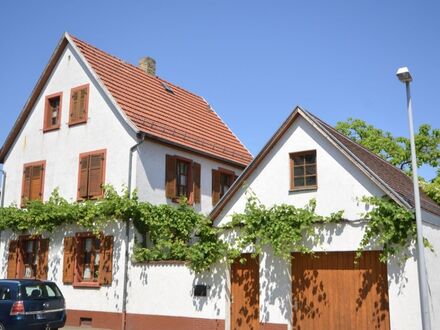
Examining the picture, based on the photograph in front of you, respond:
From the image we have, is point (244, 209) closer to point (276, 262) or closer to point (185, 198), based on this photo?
point (276, 262)

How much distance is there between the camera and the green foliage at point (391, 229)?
45.7ft

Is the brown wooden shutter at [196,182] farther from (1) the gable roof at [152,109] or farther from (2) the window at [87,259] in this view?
(2) the window at [87,259]

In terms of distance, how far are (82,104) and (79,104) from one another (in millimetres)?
175

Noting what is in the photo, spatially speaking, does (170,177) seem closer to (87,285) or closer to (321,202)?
(87,285)

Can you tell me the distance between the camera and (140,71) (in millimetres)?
26000

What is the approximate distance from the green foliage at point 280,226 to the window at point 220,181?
7283 mm

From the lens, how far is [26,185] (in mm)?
23781

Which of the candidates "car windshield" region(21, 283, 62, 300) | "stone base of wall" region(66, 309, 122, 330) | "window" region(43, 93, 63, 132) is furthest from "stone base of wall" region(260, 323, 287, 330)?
"window" region(43, 93, 63, 132)

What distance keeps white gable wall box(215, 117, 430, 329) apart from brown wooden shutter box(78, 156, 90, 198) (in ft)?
21.0

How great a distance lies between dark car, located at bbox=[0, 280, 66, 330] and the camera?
14664 millimetres

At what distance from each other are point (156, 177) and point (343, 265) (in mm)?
8493

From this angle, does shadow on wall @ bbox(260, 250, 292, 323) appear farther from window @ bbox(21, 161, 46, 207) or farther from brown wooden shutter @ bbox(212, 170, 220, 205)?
window @ bbox(21, 161, 46, 207)

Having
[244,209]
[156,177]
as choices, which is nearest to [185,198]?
[156,177]

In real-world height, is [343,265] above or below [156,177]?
below
